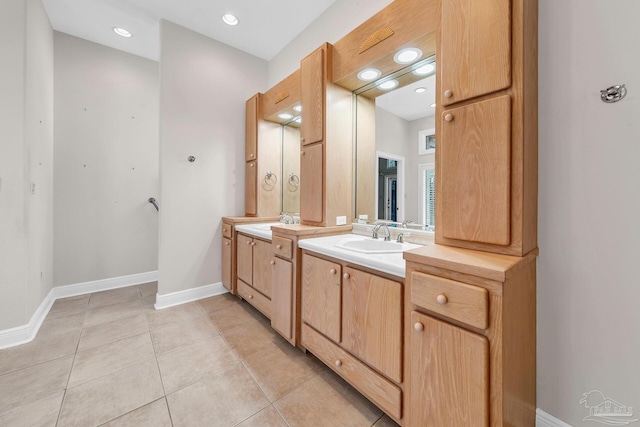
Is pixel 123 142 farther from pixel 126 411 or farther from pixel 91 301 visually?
pixel 126 411

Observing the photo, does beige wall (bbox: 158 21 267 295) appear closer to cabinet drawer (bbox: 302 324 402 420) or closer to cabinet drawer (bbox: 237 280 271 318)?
cabinet drawer (bbox: 237 280 271 318)

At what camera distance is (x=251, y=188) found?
3.09 m

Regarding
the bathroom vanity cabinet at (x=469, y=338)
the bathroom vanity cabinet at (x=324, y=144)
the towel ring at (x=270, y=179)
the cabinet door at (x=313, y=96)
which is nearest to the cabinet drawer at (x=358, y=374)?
the bathroom vanity cabinet at (x=469, y=338)

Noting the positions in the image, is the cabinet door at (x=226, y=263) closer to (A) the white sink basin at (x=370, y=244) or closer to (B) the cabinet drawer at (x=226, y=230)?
(B) the cabinet drawer at (x=226, y=230)

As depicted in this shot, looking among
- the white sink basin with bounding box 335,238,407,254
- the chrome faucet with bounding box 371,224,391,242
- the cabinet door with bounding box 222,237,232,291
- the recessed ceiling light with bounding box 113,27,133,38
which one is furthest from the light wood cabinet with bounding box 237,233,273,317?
the recessed ceiling light with bounding box 113,27,133,38

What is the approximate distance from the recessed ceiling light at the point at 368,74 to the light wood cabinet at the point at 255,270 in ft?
5.09

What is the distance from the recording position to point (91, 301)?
2.77m

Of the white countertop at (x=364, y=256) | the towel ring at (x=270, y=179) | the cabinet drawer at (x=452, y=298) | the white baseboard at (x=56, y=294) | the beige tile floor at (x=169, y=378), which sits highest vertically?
the towel ring at (x=270, y=179)

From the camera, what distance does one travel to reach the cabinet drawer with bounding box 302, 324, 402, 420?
3.93ft

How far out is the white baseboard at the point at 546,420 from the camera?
1.11 metres

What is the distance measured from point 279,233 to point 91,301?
2508mm

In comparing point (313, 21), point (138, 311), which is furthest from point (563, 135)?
point (138, 311)

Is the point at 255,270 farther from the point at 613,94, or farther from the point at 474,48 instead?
the point at 613,94

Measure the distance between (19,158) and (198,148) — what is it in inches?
53.5
